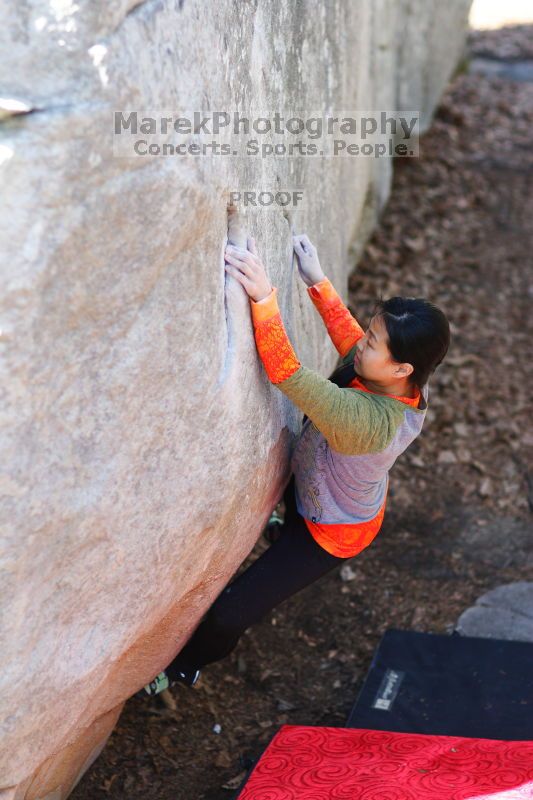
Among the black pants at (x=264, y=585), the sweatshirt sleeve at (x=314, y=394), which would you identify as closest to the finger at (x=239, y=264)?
the sweatshirt sleeve at (x=314, y=394)

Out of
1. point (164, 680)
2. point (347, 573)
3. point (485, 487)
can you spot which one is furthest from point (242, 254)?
point (485, 487)

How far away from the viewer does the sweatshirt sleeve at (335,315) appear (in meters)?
3.16

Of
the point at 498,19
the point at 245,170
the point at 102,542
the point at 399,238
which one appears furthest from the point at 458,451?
the point at 498,19

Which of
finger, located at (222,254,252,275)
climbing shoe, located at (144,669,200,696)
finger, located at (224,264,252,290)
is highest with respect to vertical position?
finger, located at (222,254,252,275)

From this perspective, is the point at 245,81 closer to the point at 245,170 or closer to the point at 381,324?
the point at 245,170

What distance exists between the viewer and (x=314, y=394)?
2699mm

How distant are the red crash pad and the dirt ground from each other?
0.30 m

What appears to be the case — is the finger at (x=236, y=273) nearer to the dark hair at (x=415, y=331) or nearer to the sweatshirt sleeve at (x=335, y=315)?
the dark hair at (x=415, y=331)

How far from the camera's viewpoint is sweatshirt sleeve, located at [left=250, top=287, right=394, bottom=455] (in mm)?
2674

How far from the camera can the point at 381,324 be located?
9.21 feet

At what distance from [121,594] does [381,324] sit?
3.47ft

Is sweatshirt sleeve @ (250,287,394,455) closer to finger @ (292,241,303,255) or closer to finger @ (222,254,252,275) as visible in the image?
finger @ (222,254,252,275)

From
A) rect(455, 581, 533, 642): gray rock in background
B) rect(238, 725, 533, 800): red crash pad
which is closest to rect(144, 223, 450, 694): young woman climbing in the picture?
rect(238, 725, 533, 800): red crash pad

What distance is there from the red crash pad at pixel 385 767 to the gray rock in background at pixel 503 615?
795mm
